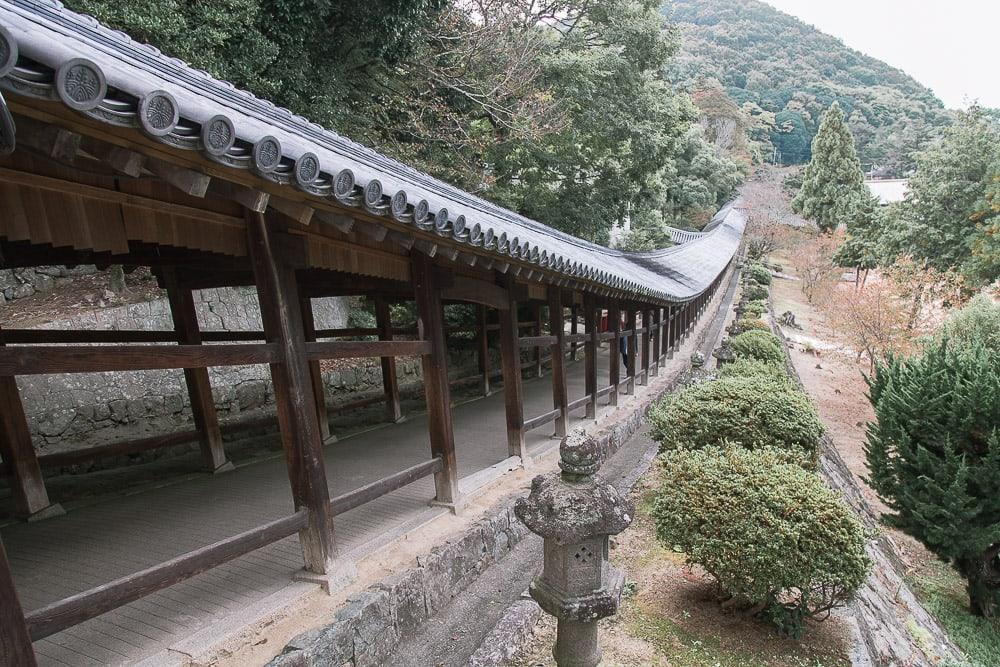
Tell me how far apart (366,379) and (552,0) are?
1144 centimetres

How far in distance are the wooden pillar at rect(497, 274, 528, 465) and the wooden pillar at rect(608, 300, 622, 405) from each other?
4.15 meters

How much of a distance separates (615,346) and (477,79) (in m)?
7.39

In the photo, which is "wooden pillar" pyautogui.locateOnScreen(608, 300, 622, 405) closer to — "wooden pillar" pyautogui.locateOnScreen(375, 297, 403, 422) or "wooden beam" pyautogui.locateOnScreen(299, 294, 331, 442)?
"wooden pillar" pyautogui.locateOnScreen(375, 297, 403, 422)

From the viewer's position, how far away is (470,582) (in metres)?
5.31

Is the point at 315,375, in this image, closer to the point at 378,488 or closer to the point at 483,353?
the point at 378,488

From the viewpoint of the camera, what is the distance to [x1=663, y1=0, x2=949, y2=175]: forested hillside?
7752 cm

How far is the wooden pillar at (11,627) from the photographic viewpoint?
2.48 metres

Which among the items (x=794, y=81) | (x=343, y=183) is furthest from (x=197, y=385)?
(x=794, y=81)

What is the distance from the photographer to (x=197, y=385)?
6629 mm

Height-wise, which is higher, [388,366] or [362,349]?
[362,349]

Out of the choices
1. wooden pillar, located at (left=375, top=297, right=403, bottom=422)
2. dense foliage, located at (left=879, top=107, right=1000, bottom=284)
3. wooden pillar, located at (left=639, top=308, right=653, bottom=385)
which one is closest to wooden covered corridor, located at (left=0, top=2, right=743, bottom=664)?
wooden pillar, located at (left=375, top=297, right=403, bottom=422)

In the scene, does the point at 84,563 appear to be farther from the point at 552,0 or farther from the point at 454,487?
the point at 552,0

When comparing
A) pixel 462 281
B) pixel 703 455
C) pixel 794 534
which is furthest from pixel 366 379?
pixel 794 534

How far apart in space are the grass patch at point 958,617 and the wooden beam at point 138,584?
7.68m
